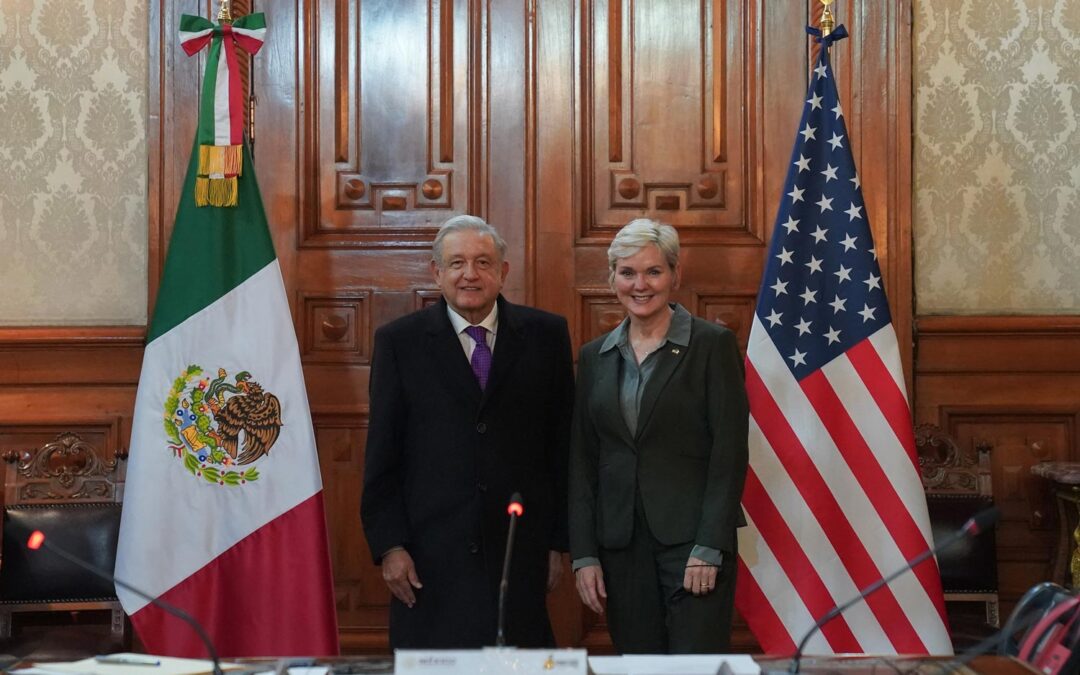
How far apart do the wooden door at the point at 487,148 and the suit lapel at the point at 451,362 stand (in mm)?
1032

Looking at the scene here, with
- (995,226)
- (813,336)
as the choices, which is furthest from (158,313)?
(995,226)

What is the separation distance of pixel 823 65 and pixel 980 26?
0.78 m

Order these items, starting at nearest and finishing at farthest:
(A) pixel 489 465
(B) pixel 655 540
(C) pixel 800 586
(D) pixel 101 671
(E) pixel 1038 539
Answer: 1. (D) pixel 101 671
2. (B) pixel 655 540
3. (A) pixel 489 465
4. (C) pixel 800 586
5. (E) pixel 1038 539

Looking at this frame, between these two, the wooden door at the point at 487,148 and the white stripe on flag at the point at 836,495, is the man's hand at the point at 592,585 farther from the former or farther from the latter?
the wooden door at the point at 487,148

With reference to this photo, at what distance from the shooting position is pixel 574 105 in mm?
3916

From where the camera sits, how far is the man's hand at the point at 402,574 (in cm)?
281

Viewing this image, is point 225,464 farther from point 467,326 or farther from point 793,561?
point 793,561

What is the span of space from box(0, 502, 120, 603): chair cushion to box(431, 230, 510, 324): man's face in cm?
145

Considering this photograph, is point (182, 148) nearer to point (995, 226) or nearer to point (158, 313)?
point (158, 313)

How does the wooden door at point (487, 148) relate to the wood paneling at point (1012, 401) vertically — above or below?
above

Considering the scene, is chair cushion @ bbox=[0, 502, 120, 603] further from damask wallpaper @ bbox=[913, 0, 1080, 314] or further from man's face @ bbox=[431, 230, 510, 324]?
damask wallpaper @ bbox=[913, 0, 1080, 314]

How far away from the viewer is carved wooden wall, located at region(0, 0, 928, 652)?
Result: 3.89 meters

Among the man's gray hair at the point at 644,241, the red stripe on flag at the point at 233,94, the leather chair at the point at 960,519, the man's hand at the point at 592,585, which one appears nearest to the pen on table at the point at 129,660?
the man's hand at the point at 592,585

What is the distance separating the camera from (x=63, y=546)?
3443mm
